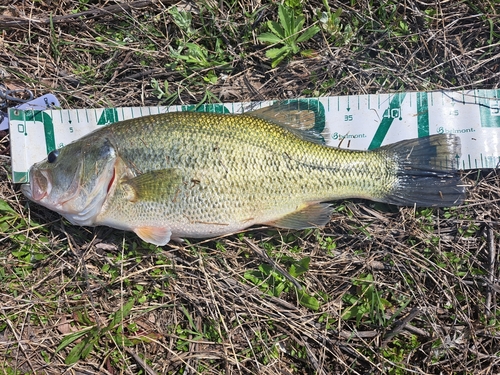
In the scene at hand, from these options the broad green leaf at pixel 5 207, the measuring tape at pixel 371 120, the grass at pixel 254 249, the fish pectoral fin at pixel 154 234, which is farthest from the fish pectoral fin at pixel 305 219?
the broad green leaf at pixel 5 207

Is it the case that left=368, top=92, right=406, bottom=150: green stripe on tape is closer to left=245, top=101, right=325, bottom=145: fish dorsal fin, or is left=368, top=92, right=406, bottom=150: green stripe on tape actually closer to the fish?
the fish

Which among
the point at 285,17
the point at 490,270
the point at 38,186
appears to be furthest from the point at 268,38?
the point at 490,270

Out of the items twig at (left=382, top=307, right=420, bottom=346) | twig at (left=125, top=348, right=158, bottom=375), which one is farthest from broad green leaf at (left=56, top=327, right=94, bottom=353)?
twig at (left=382, top=307, right=420, bottom=346)

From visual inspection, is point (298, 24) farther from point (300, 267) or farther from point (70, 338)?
point (70, 338)

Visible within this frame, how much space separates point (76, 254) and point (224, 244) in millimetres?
1232

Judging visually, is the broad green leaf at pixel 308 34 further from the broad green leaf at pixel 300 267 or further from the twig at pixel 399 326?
the twig at pixel 399 326

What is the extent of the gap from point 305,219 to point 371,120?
1.08m

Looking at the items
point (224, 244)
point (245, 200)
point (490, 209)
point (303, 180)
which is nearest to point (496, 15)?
point (490, 209)

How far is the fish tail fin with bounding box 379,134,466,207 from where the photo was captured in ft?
10.5

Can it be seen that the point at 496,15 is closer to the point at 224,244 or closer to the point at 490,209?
the point at 490,209

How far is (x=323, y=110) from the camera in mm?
3486

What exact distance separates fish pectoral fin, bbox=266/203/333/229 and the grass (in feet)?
0.77

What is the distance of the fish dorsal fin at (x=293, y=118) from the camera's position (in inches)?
127

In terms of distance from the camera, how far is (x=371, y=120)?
349 cm
